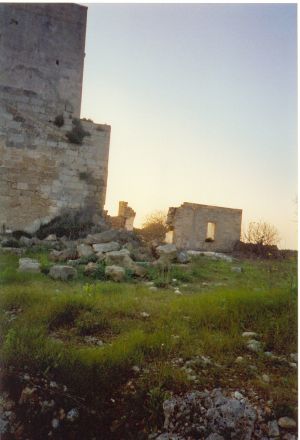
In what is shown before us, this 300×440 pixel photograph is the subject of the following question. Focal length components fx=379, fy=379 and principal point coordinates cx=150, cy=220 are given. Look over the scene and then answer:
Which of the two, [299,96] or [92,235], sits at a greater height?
[299,96]

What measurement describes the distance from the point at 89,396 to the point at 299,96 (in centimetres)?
286

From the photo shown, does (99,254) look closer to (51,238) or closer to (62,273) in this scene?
(62,273)

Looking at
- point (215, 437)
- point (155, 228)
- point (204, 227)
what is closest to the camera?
point (215, 437)

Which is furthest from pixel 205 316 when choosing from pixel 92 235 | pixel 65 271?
pixel 92 235

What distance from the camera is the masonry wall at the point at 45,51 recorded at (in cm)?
994

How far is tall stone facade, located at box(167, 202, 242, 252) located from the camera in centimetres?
1961

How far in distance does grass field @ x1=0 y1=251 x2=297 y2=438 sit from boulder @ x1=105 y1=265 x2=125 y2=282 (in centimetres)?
79

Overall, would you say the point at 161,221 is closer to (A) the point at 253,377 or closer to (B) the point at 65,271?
(B) the point at 65,271

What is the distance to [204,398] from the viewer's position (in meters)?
2.66

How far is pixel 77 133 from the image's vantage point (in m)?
9.98

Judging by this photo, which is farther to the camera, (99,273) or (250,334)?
(99,273)

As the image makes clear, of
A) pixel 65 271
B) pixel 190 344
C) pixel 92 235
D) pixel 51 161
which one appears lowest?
pixel 190 344

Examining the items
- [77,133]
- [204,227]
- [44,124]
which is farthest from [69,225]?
[204,227]

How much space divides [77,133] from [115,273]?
527 centimetres
